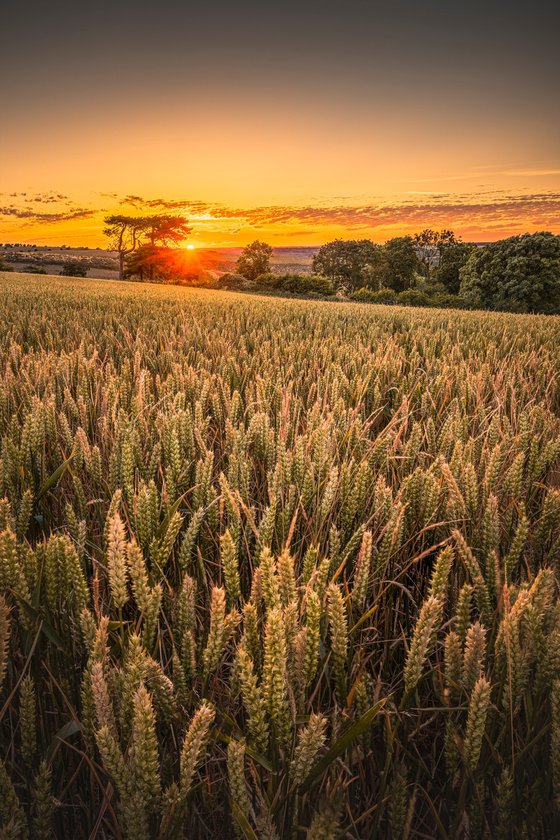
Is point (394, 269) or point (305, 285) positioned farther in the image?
point (394, 269)

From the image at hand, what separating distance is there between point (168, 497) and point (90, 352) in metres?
2.58

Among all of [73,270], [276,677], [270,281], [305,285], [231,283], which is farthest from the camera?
[73,270]

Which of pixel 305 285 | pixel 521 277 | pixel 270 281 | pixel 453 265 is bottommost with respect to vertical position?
pixel 305 285

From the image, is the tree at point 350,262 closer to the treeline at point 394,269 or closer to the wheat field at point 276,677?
the treeline at point 394,269

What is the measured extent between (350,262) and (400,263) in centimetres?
842

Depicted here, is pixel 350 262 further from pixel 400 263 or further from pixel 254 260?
pixel 254 260

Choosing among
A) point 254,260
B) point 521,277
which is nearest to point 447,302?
point 521,277

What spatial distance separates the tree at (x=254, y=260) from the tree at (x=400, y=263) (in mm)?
18573

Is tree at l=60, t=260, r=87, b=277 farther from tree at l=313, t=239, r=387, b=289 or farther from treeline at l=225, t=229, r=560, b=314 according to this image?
tree at l=313, t=239, r=387, b=289

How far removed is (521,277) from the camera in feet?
145

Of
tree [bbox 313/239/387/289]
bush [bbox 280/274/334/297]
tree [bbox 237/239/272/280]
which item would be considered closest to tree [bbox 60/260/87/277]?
tree [bbox 237/239/272/280]

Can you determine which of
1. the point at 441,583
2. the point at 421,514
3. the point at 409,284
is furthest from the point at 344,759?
the point at 409,284

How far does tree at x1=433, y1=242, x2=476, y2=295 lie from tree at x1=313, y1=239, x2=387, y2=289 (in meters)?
9.09

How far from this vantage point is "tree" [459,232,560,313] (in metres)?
43.2
